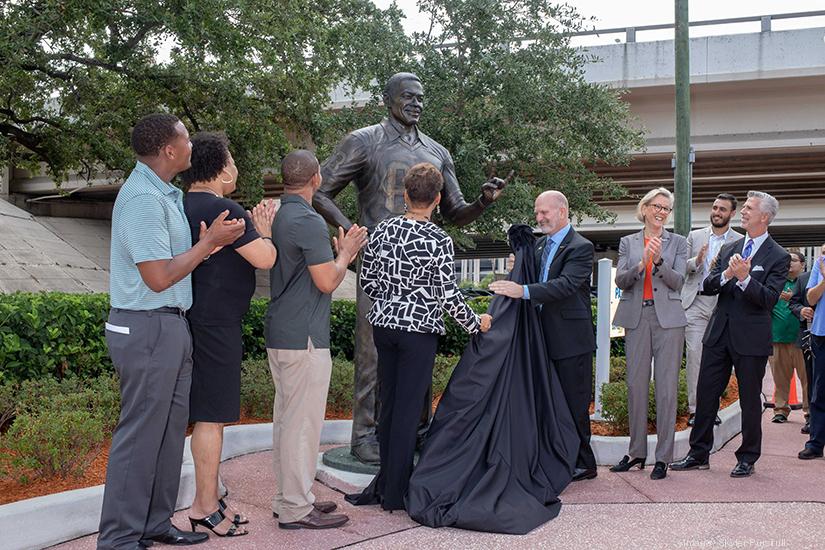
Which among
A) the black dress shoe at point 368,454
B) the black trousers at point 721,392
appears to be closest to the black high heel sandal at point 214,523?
the black dress shoe at point 368,454

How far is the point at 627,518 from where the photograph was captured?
4.86 meters

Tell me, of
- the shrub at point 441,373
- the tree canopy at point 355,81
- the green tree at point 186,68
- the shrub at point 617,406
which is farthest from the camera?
the tree canopy at point 355,81

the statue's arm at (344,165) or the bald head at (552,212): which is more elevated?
the statue's arm at (344,165)

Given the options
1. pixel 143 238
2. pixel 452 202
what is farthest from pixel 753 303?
pixel 143 238

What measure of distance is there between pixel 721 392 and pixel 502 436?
7.44 feet

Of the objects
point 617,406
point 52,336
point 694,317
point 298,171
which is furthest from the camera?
point 694,317

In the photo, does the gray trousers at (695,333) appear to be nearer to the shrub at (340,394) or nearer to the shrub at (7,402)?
the shrub at (340,394)

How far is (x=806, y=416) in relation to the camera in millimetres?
8766

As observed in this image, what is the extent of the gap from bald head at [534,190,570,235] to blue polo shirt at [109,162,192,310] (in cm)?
276

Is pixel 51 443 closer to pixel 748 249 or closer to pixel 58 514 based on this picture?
pixel 58 514

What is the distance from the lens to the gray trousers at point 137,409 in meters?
3.87

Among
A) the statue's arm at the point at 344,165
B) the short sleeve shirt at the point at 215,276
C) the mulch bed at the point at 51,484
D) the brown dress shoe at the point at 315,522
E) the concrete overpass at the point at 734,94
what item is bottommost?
the brown dress shoe at the point at 315,522

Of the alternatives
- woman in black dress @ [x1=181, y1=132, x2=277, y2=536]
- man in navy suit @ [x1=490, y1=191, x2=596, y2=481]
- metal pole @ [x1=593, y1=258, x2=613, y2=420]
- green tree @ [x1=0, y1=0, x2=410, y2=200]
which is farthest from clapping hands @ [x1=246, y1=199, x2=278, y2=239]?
green tree @ [x1=0, y1=0, x2=410, y2=200]

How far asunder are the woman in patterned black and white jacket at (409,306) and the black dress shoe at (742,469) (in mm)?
2563
